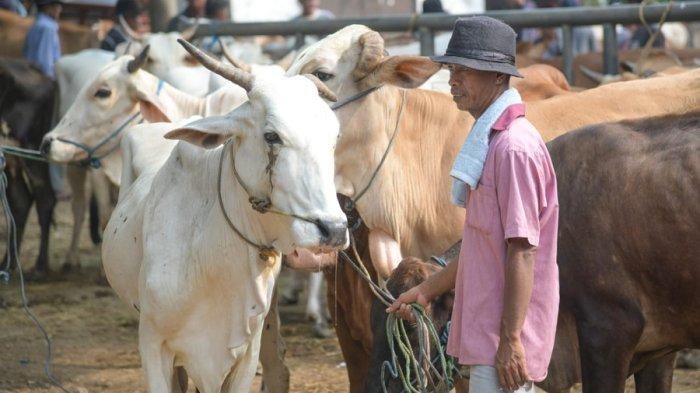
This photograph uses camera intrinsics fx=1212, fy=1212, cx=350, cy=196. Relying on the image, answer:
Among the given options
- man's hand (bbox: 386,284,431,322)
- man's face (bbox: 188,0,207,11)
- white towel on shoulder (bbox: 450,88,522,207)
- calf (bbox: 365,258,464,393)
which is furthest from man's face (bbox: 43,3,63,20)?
white towel on shoulder (bbox: 450,88,522,207)

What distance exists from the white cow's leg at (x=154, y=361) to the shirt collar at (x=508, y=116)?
1.88 m

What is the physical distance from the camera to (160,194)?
198 inches

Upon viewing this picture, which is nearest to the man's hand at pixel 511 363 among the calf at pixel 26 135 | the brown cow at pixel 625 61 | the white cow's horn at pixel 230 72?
the white cow's horn at pixel 230 72

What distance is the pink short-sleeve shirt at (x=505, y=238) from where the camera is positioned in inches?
140

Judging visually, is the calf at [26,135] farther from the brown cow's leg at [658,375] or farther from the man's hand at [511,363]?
the man's hand at [511,363]

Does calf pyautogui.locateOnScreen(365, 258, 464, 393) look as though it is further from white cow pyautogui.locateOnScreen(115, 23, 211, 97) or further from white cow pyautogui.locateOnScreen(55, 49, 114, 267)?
white cow pyautogui.locateOnScreen(55, 49, 114, 267)

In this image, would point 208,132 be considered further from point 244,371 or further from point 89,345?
point 89,345

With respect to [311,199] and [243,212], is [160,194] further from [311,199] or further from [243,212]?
[311,199]

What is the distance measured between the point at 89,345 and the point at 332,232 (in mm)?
4339

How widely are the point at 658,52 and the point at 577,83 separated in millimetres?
740

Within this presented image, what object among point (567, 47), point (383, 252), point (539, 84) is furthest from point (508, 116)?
point (567, 47)

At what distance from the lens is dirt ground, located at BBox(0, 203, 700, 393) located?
7.10 meters

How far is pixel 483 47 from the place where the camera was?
3.69m

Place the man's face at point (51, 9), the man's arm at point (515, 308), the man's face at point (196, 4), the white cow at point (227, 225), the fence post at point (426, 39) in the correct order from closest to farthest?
the man's arm at point (515, 308) → the white cow at point (227, 225) → the fence post at point (426, 39) → the man's face at point (51, 9) → the man's face at point (196, 4)
